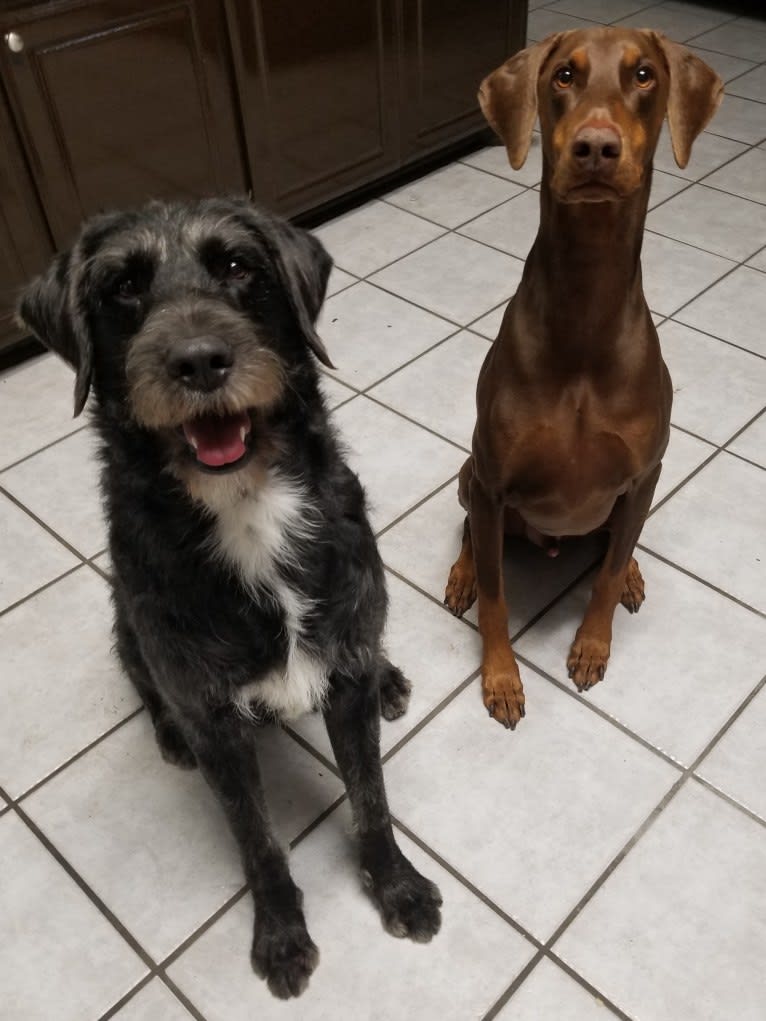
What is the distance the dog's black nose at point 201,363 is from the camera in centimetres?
97

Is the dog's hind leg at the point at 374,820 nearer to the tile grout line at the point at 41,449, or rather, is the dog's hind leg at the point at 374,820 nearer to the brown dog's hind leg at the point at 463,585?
the brown dog's hind leg at the point at 463,585

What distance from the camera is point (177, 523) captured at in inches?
44.1

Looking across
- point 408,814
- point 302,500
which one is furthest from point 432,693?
point 302,500

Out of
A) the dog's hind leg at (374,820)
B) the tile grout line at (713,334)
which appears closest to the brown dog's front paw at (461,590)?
the dog's hind leg at (374,820)

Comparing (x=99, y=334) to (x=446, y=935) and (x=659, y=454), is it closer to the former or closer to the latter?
(x=659, y=454)

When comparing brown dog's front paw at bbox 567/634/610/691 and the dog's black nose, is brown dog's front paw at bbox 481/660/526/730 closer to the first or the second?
brown dog's front paw at bbox 567/634/610/691

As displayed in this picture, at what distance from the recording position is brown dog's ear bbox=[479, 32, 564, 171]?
1.23 metres

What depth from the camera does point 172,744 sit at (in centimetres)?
157

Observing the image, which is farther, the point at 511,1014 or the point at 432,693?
the point at 432,693

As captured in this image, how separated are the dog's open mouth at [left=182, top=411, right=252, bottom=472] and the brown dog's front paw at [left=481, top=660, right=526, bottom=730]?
0.80 m

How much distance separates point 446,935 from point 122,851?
0.58 metres

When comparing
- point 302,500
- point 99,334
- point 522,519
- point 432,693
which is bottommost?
point 432,693

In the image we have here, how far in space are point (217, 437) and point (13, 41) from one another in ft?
5.31

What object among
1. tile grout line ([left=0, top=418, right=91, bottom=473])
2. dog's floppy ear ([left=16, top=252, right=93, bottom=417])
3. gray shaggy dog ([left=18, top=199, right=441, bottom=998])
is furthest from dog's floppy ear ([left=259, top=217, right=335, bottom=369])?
tile grout line ([left=0, top=418, right=91, bottom=473])
